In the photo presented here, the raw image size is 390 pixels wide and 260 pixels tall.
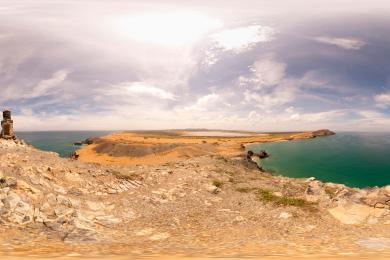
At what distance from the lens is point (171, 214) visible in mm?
20828

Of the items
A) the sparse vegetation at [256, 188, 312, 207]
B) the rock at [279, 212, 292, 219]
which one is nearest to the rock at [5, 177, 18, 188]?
the sparse vegetation at [256, 188, 312, 207]

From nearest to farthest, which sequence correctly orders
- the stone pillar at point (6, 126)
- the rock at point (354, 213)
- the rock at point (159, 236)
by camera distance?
1. the rock at point (159, 236)
2. the rock at point (354, 213)
3. the stone pillar at point (6, 126)

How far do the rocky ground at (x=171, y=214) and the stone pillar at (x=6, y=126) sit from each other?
859 centimetres

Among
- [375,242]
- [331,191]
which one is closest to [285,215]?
[375,242]

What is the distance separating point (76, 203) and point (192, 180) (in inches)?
332

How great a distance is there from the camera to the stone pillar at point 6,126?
109 ft

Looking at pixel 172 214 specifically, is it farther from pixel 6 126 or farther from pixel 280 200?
pixel 6 126

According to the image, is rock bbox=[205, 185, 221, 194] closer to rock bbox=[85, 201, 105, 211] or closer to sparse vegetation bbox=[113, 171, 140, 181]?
sparse vegetation bbox=[113, 171, 140, 181]

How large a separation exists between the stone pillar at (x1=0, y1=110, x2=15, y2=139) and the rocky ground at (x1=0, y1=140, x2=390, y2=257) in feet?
28.2

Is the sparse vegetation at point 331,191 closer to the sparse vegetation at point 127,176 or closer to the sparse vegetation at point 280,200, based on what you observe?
the sparse vegetation at point 280,200

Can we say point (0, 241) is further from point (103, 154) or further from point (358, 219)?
point (103, 154)

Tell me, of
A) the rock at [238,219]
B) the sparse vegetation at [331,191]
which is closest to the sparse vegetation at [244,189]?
the rock at [238,219]

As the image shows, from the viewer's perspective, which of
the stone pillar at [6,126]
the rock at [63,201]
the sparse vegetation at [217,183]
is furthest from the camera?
the stone pillar at [6,126]

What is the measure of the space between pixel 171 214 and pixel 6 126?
19.9 meters
